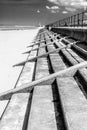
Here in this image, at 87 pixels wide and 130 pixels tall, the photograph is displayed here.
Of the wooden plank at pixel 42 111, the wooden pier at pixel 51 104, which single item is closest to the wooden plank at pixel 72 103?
the wooden pier at pixel 51 104

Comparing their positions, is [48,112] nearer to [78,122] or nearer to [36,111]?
[36,111]

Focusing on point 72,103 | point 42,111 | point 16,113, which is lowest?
point 16,113

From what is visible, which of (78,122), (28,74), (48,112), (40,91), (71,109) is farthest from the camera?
(28,74)

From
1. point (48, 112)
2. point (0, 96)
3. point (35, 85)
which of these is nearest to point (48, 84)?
point (35, 85)

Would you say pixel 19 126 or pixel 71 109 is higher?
pixel 71 109

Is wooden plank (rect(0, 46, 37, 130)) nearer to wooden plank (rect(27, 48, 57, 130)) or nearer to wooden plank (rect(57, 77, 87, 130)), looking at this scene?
wooden plank (rect(27, 48, 57, 130))

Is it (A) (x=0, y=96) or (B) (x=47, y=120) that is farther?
(A) (x=0, y=96)

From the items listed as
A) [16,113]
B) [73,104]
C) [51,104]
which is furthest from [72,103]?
[16,113]

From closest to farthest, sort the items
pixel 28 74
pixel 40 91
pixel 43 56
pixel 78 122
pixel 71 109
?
pixel 78 122, pixel 71 109, pixel 40 91, pixel 28 74, pixel 43 56

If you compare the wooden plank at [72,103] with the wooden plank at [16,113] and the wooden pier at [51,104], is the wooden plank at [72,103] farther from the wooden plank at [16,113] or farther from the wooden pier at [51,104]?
A: the wooden plank at [16,113]

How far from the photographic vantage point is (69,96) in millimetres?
3256

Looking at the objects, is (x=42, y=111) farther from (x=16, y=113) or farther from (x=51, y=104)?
(x=16, y=113)

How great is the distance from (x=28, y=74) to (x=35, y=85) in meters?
1.66

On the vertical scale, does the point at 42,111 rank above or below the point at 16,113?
above
